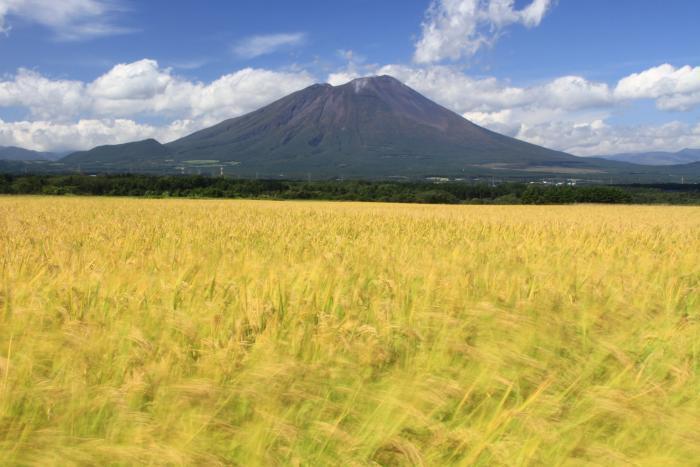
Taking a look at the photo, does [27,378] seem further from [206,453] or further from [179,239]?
[179,239]

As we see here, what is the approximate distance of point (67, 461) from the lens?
1.42m

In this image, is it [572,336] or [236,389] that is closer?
[236,389]

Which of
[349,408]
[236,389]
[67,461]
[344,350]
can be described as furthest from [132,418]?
[344,350]

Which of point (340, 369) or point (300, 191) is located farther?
point (300, 191)

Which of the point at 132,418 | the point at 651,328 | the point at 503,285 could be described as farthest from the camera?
the point at 503,285

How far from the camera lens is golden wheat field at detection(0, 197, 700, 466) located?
1572mm

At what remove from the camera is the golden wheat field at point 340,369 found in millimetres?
1572

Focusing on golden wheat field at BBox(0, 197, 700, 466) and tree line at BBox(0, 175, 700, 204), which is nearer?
golden wheat field at BBox(0, 197, 700, 466)

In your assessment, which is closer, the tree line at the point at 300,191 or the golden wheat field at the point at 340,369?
the golden wheat field at the point at 340,369

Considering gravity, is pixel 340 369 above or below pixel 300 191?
below

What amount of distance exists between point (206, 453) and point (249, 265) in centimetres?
242

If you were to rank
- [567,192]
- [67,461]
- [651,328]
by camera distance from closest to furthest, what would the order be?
[67,461] → [651,328] → [567,192]

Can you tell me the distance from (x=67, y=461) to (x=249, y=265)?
2.46 meters

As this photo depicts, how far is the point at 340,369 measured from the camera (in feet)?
6.75
